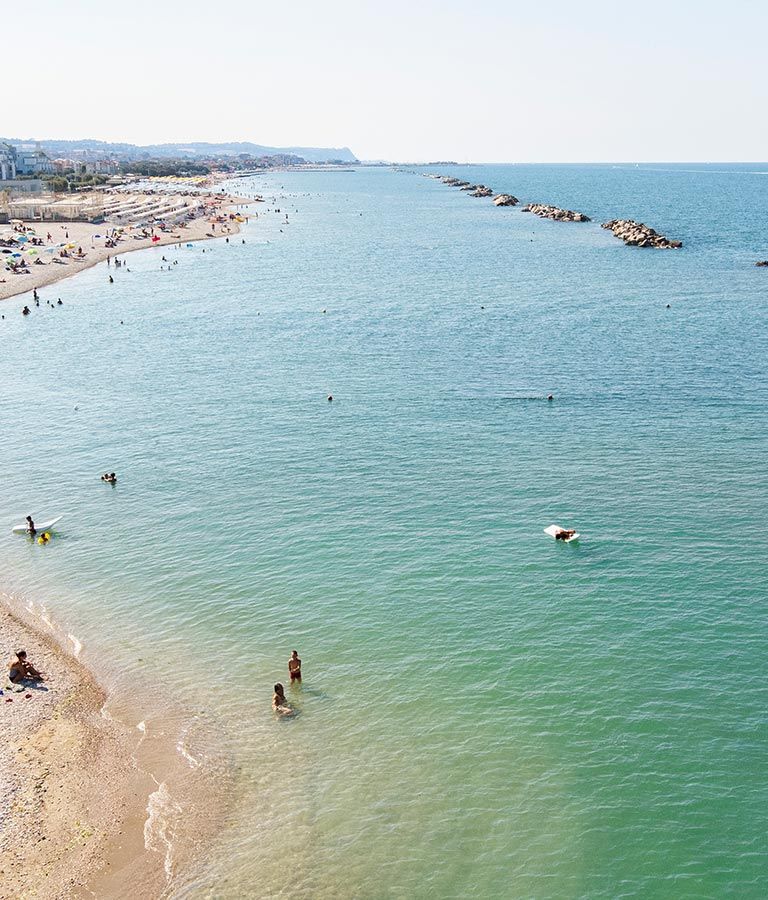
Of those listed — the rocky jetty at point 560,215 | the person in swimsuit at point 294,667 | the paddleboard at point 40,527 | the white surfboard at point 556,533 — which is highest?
the rocky jetty at point 560,215

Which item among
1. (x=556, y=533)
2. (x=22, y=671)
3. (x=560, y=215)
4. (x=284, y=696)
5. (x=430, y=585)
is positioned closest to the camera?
(x=284, y=696)

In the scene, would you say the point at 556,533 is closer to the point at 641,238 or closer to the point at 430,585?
the point at 430,585

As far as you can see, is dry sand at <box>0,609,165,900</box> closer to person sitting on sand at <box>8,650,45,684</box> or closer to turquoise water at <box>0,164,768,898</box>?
person sitting on sand at <box>8,650,45,684</box>

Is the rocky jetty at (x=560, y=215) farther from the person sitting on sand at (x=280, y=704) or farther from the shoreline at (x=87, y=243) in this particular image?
the person sitting on sand at (x=280, y=704)

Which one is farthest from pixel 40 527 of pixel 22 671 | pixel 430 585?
pixel 430 585

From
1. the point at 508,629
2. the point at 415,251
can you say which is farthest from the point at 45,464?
the point at 415,251

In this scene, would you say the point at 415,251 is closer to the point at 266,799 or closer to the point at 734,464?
the point at 734,464

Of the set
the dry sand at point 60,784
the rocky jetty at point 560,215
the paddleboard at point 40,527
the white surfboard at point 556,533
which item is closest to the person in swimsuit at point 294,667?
the dry sand at point 60,784
